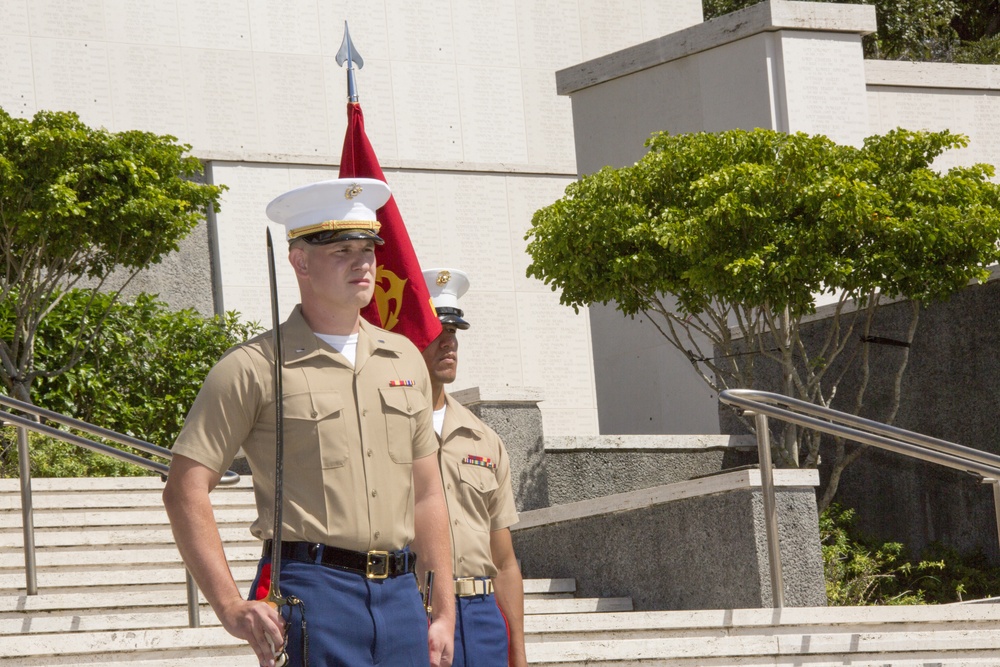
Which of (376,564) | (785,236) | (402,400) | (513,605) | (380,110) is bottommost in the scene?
(513,605)

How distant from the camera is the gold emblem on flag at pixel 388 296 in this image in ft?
17.6

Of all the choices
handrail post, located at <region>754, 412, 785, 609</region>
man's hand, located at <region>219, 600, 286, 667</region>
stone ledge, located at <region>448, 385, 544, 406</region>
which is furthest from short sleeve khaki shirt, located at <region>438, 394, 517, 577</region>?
stone ledge, located at <region>448, 385, 544, 406</region>

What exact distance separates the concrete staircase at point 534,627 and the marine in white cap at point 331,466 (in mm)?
2596

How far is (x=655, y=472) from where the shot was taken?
10.8 meters

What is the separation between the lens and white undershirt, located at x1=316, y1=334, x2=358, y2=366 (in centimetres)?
377

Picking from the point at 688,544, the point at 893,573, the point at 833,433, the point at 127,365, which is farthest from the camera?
the point at 127,365

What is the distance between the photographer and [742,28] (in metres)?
14.0

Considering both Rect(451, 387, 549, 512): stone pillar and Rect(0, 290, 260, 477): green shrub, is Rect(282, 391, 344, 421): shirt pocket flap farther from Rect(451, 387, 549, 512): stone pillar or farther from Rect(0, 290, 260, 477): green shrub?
Rect(0, 290, 260, 477): green shrub

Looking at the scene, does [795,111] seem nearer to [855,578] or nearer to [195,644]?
[855,578]

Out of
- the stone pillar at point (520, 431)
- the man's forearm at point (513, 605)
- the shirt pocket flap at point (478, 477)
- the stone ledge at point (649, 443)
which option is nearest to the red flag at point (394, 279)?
the shirt pocket flap at point (478, 477)

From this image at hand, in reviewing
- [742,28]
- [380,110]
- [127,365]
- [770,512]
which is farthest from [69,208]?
[380,110]

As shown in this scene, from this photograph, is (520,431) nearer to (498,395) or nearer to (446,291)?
(498,395)

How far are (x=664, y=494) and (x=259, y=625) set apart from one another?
16.3ft

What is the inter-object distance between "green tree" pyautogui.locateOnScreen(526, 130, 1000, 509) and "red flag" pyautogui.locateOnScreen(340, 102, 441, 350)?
4431mm
